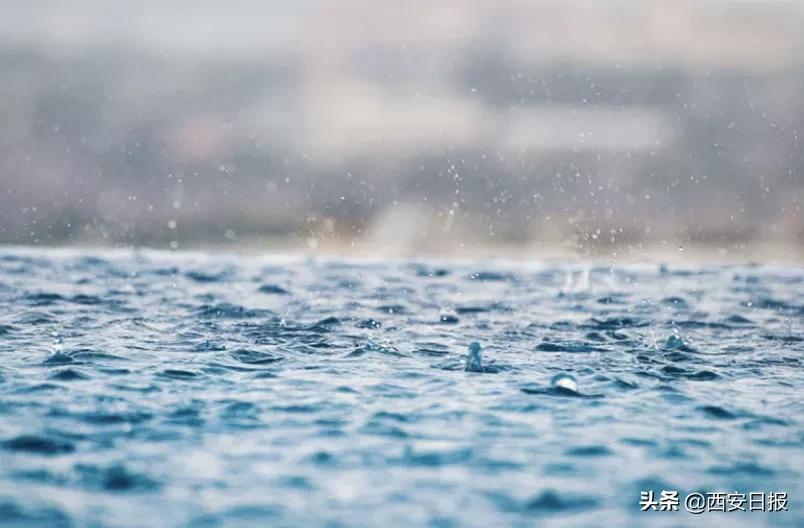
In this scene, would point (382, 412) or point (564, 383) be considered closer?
point (382, 412)

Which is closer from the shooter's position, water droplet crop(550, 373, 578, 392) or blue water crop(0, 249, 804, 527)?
blue water crop(0, 249, 804, 527)

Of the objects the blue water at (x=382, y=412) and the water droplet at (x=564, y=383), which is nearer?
the blue water at (x=382, y=412)

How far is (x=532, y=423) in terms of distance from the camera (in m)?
10.8

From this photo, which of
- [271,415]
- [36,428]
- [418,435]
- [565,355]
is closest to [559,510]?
[418,435]

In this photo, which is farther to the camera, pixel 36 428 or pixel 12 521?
pixel 36 428

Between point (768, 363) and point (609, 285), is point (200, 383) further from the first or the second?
point (609, 285)

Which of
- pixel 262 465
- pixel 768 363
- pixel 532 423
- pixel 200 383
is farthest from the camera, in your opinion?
pixel 768 363

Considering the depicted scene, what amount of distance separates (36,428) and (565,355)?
29.4 feet

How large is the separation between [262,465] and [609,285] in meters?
23.7

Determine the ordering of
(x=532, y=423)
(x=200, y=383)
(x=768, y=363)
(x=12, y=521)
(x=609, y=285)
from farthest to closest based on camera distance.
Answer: (x=609, y=285)
(x=768, y=363)
(x=200, y=383)
(x=532, y=423)
(x=12, y=521)

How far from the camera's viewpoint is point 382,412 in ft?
36.9

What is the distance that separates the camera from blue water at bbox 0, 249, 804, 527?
8000mm

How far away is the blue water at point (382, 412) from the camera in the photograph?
8.00 m

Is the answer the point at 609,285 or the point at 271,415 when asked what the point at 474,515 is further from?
the point at 609,285
